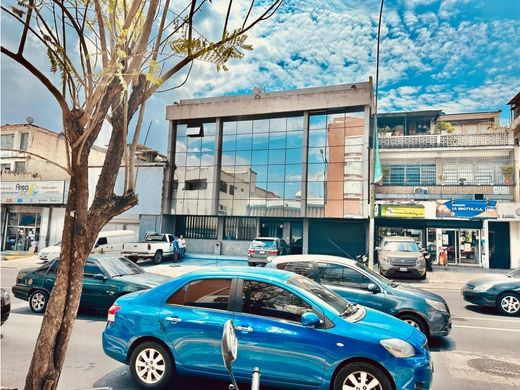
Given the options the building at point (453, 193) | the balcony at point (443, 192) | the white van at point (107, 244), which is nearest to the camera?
the white van at point (107, 244)

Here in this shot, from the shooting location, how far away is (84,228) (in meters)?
2.81

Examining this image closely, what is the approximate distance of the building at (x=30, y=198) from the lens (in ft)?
93.1

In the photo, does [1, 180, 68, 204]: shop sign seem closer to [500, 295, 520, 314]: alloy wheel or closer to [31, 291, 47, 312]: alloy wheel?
[31, 291, 47, 312]: alloy wheel

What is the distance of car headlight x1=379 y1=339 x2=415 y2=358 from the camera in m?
3.97

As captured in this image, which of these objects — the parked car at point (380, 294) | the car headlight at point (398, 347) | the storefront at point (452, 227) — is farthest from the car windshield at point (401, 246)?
the car headlight at point (398, 347)

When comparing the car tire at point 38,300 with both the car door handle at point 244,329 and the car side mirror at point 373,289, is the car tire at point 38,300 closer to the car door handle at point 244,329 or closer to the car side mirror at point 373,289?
the car door handle at point 244,329

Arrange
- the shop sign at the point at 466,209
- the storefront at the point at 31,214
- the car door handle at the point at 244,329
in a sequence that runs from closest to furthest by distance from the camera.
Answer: the car door handle at the point at 244,329 < the shop sign at the point at 466,209 < the storefront at the point at 31,214

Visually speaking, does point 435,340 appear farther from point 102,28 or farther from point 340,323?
point 102,28

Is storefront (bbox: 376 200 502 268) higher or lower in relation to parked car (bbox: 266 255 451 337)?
higher

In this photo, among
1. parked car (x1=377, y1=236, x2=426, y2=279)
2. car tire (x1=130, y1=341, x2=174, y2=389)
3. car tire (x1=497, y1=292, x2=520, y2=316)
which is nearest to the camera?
car tire (x1=130, y1=341, x2=174, y2=389)

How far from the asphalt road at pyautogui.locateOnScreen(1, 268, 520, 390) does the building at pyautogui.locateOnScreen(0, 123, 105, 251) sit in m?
22.1

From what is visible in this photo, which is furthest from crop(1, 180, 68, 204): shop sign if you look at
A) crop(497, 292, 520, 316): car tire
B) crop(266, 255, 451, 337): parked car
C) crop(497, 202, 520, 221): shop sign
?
crop(497, 202, 520, 221): shop sign

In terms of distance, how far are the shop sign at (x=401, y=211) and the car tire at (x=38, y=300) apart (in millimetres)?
18394

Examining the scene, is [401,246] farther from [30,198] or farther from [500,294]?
[30,198]
